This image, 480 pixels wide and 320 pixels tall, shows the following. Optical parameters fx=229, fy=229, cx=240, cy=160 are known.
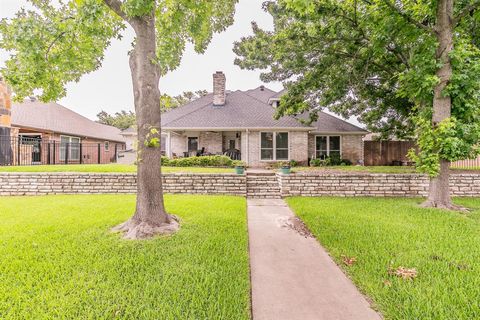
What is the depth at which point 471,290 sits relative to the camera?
2.49m

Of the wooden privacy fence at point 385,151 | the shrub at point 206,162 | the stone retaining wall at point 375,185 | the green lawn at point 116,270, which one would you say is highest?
the wooden privacy fence at point 385,151

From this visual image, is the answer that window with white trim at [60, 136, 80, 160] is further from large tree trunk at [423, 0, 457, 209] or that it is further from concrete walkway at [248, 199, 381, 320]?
large tree trunk at [423, 0, 457, 209]

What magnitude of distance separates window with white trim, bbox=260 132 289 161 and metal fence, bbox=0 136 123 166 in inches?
A: 502

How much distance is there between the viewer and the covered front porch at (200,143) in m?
15.6

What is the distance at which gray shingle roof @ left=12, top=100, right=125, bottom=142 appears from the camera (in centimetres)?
1489

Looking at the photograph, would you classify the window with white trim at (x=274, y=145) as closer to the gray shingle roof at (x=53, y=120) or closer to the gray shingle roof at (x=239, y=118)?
the gray shingle roof at (x=239, y=118)

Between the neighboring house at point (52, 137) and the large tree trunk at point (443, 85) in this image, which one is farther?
the neighboring house at point (52, 137)

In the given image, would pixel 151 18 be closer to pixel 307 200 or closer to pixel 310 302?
pixel 310 302

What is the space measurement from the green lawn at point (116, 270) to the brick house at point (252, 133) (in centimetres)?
992

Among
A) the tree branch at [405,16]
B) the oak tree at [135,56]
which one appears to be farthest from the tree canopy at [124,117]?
the tree branch at [405,16]

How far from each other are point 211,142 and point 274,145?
4.29 meters

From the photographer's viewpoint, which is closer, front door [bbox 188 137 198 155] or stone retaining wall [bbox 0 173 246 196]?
stone retaining wall [bbox 0 173 246 196]

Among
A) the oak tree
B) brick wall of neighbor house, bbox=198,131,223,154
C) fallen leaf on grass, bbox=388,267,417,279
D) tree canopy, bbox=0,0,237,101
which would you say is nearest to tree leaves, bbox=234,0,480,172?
tree canopy, bbox=0,0,237,101

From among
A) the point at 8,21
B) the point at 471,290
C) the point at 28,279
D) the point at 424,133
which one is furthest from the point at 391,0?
the point at 28,279
